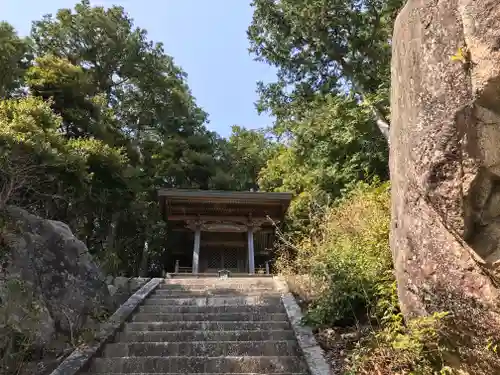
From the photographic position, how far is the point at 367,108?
1379 centimetres

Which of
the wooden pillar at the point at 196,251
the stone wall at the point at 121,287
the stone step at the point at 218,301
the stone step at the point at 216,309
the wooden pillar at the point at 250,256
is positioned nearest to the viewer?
the stone step at the point at 216,309

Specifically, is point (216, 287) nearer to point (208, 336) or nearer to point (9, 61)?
point (208, 336)

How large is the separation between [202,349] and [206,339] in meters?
0.32

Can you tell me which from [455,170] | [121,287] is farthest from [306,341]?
[121,287]

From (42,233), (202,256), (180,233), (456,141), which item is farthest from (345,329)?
(180,233)

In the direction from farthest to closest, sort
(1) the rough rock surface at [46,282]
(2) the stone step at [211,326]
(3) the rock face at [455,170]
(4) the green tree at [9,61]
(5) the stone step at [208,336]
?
(4) the green tree at [9,61] → (2) the stone step at [211,326] → (5) the stone step at [208,336] → (1) the rough rock surface at [46,282] → (3) the rock face at [455,170]

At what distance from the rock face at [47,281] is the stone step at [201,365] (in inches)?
38.2

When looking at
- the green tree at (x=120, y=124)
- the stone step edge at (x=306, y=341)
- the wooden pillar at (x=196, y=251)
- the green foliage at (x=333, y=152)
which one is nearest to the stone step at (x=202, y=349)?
the stone step edge at (x=306, y=341)

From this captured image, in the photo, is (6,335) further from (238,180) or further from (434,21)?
(238,180)

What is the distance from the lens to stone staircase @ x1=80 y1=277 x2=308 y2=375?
5.12m

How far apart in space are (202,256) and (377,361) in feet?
44.7

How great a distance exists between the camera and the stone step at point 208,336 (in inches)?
235

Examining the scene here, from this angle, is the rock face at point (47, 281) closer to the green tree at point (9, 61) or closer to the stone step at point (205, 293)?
the stone step at point (205, 293)

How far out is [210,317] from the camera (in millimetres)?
6797
